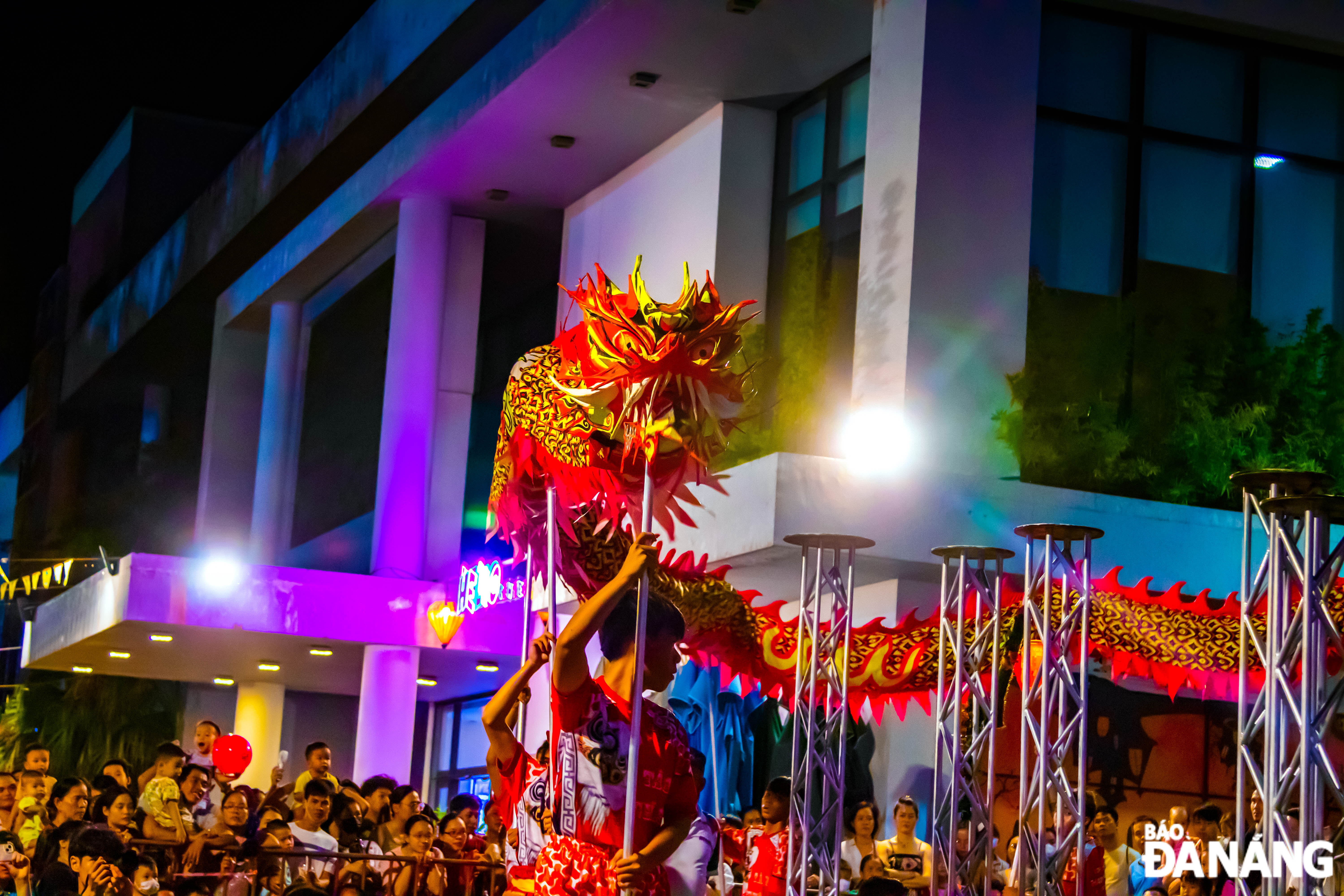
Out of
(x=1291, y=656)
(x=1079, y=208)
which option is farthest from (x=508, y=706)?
(x=1079, y=208)

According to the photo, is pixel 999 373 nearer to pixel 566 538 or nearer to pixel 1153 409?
pixel 1153 409

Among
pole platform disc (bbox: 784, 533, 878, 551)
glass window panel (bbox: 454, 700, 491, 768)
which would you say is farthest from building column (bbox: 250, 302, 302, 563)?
pole platform disc (bbox: 784, 533, 878, 551)

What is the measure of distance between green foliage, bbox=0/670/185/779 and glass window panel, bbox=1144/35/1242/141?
1695 cm

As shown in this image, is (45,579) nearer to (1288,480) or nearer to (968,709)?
(968,709)

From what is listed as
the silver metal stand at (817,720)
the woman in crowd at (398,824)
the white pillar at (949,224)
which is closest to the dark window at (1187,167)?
the white pillar at (949,224)

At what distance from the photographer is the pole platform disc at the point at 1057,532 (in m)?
7.73

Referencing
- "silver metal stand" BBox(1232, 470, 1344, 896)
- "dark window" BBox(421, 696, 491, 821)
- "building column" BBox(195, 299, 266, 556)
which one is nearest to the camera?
"silver metal stand" BBox(1232, 470, 1344, 896)

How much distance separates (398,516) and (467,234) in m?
3.43

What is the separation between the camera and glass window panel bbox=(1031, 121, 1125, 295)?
12.8 m

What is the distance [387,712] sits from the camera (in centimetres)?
1652

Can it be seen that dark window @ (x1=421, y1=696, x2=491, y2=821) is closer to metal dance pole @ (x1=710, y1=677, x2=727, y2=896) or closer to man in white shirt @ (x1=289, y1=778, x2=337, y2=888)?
metal dance pole @ (x1=710, y1=677, x2=727, y2=896)

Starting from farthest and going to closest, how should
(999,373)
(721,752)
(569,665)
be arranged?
1. (721,752)
2. (999,373)
3. (569,665)

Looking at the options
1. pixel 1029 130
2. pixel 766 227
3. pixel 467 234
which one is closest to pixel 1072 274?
pixel 1029 130

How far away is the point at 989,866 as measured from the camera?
8250 millimetres
